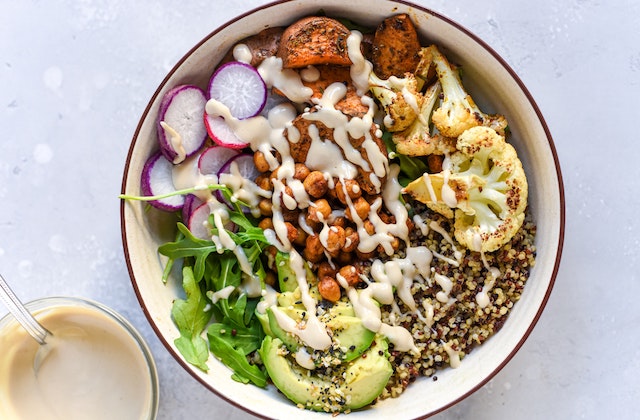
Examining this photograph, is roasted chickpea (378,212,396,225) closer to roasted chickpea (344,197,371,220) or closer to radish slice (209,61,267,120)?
roasted chickpea (344,197,371,220)

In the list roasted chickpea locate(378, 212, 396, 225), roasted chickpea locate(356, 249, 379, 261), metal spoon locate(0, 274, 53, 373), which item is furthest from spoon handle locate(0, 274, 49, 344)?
roasted chickpea locate(378, 212, 396, 225)

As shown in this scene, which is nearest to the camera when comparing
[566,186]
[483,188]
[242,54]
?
[483,188]

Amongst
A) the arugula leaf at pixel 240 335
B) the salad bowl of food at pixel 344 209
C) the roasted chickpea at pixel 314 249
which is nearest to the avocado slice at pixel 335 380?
the salad bowl of food at pixel 344 209

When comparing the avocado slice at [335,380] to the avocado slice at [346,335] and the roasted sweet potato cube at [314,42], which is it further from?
the roasted sweet potato cube at [314,42]

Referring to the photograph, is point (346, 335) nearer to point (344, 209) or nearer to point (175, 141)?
point (344, 209)

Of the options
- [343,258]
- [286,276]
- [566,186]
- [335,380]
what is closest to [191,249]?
[286,276]

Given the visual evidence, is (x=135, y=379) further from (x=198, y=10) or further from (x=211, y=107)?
(x=198, y=10)
